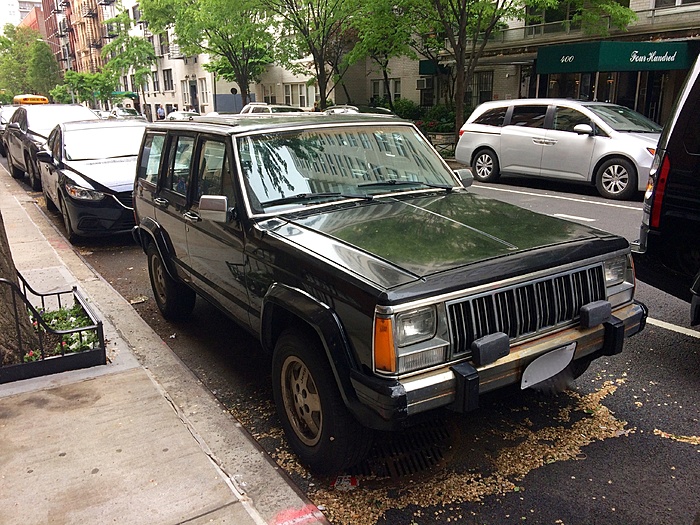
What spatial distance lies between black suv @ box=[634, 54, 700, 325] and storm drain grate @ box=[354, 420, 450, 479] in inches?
85.0

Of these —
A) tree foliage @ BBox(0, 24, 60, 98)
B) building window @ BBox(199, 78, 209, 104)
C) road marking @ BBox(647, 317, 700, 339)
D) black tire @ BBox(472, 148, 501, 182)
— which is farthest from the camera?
tree foliage @ BBox(0, 24, 60, 98)

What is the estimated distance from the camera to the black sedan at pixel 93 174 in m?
8.38

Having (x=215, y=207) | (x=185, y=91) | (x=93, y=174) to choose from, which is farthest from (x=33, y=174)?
(x=185, y=91)

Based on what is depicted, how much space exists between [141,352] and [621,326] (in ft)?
11.9

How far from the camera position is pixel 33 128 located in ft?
47.0

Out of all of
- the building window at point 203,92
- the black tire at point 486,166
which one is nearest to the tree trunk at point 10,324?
the black tire at point 486,166

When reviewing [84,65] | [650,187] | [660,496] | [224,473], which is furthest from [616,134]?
[84,65]

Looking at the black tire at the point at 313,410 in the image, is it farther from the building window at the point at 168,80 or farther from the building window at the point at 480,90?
the building window at the point at 168,80

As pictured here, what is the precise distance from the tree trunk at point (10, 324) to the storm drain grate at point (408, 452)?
268 centimetres

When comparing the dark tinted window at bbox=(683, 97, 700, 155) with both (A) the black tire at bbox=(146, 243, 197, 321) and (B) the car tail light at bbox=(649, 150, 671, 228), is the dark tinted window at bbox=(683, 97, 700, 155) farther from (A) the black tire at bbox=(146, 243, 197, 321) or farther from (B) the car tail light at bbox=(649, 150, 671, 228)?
(A) the black tire at bbox=(146, 243, 197, 321)

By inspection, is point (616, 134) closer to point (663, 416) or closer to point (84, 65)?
point (663, 416)

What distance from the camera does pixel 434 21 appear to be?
1970 cm

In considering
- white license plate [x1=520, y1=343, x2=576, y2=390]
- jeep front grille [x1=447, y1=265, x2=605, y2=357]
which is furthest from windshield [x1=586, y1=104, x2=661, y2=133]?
white license plate [x1=520, y1=343, x2=576, y2=390]

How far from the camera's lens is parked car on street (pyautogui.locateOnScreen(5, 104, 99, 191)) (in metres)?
13.8
